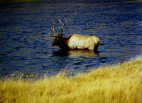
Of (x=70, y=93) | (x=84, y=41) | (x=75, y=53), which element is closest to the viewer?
(x=70, y=93)

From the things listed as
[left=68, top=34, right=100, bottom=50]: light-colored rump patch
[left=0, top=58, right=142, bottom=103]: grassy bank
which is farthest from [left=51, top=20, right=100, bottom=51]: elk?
[left=0, top=58, right=142, bottom=103]: grassy bank

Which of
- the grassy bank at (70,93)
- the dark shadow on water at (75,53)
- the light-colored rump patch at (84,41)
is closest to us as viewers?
the grassy bank at (70,93)

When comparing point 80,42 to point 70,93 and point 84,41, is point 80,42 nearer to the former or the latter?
point 84,41

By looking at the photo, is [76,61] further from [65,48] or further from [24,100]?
[24,100]

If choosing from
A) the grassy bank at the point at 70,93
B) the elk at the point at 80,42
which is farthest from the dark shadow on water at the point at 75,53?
the grassy bank at the point at 70,93

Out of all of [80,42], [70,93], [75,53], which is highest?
[70,93]

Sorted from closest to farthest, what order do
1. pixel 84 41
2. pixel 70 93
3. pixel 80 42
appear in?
pixel 70 93 → pixel 84 41 → pixel 80 42

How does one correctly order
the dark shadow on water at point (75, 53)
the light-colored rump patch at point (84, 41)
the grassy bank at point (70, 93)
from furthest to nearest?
the light-colored rump patch at point (84, 41) → the dark shadow on water at point (75, 53) → the grassy bank at point (70, 93)

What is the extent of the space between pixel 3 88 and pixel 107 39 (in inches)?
948

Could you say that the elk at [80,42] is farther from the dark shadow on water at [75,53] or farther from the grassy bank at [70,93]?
the grassy bank at [70,93]

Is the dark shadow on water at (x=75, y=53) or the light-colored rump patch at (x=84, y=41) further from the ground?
the light-colored rump patch at (x=84, y=41)

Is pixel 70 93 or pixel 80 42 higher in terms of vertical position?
pixel 70 93

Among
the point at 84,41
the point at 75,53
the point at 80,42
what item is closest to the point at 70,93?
the point at 75,53

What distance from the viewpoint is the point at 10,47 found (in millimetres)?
30516
